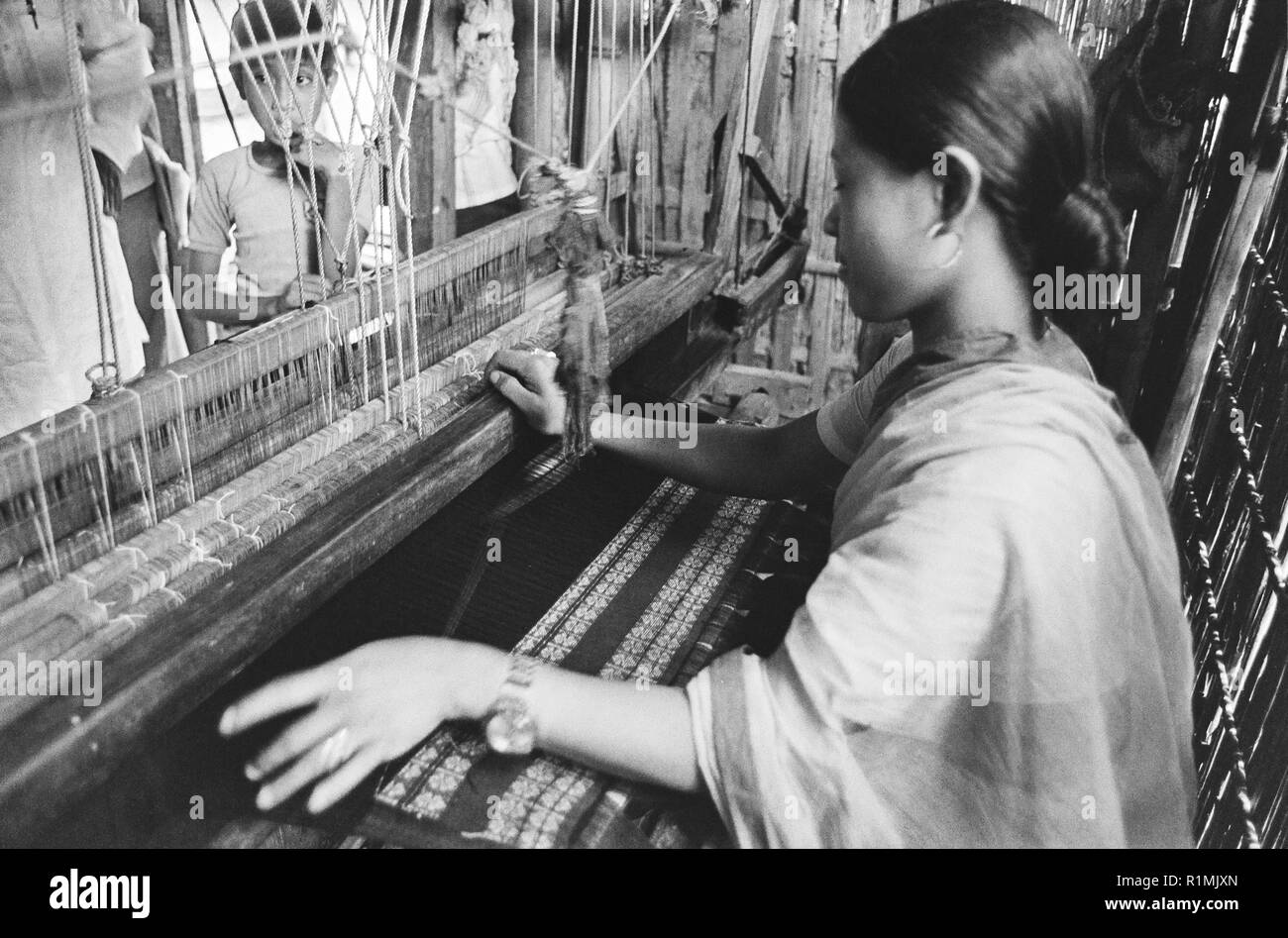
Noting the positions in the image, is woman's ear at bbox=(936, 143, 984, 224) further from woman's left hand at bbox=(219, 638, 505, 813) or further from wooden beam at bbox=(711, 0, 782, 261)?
wooden beam at bbox=(711, 0, 782, 261)

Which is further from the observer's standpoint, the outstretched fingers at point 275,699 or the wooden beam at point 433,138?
the wooden beam at point 433,138

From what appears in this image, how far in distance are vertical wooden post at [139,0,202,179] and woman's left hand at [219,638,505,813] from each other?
9.01ft

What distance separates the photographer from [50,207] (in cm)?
258

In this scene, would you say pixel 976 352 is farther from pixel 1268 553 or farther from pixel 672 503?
pixel 1268 553

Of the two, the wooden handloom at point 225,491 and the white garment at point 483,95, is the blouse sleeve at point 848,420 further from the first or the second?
the white garment at point 483,95

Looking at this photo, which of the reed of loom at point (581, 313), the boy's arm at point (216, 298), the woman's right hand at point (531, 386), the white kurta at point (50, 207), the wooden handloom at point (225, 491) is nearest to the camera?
the wooden handloom at point (225, 491)

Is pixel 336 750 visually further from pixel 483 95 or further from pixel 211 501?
pixel 483 95

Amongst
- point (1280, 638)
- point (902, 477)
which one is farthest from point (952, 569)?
point (1280, 638)

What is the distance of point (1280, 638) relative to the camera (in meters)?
1.99

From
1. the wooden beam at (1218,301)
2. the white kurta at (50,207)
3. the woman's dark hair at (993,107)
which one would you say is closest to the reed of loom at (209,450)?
the woman's dark hair at (993,107)

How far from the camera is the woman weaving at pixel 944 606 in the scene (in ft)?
3.51

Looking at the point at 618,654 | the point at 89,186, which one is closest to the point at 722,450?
the point at 618,654

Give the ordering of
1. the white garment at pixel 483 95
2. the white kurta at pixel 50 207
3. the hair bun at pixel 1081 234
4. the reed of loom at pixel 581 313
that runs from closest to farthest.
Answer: the hair bun at pixel 1081 234 < the reed of loom at pixel 581 313 < the white kurta at pixel 50 207 < the white garment at pixel 483 95

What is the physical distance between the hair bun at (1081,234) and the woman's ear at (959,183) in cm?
13
